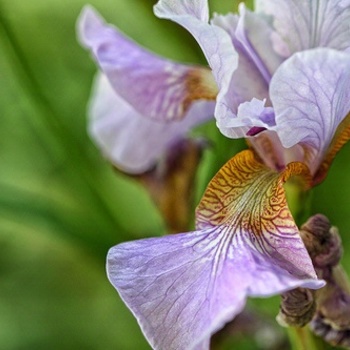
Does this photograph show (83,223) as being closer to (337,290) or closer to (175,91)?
(175,91)

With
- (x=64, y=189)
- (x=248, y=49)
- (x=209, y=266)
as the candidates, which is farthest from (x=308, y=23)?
(x=64, y=189)

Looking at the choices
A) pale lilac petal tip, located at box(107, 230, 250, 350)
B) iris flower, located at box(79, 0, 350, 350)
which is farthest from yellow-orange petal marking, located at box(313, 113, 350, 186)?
pale lilac petal tip, located at box(107, 230, 250, 350)

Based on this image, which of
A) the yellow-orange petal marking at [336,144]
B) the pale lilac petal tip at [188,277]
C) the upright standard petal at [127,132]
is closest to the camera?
the pale lilac petal tip at [188,277]

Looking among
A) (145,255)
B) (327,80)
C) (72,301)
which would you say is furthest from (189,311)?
(72,301)

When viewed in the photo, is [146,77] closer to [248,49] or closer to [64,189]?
[248,49]

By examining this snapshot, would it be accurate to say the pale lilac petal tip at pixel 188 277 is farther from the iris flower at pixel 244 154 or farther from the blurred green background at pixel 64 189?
the blurred green background at pixel 64 189

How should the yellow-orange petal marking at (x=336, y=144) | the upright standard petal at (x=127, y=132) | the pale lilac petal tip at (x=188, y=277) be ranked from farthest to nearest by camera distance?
the upright standard petal at (x=127, y=132) → the yellow-orange petal marking at (x=336, y=144) → the pale lilac petal tip at (x=188, y=277)

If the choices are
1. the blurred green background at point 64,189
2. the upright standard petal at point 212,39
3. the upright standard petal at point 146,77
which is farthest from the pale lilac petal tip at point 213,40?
the blurred green background at point 64,189
